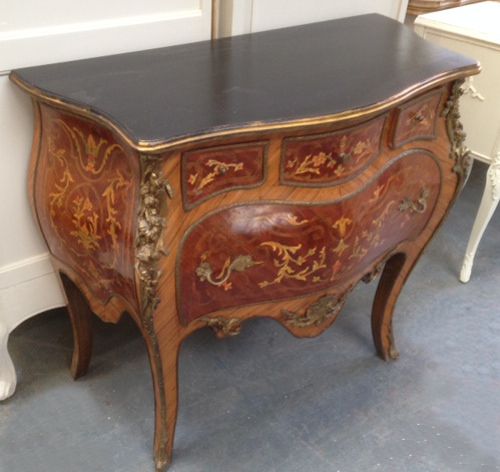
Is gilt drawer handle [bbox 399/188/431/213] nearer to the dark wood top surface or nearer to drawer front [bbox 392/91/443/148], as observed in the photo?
drawer front [bbox 392/91/443/148]

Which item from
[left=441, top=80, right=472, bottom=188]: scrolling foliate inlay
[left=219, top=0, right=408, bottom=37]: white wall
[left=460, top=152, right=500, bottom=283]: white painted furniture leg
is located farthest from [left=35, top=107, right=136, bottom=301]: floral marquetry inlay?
[left=460, top=152, right=500, bottom=283]: white painted furniture leg

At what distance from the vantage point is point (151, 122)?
35.2 inches

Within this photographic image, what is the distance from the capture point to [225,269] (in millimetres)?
1036

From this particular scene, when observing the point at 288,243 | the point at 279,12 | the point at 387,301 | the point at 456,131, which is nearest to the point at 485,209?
the point at 387,301

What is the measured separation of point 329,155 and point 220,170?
20 cm

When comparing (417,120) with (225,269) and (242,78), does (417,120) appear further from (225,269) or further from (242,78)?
(225,269)

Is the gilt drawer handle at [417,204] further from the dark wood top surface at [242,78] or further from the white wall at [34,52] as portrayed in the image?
the white wall at [34,52]

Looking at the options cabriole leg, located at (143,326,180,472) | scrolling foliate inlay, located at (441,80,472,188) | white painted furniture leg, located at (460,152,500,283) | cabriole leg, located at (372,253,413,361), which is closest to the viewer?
cabriole leg, located at (143,326,180,472)

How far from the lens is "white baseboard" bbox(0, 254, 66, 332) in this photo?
1.27 metres

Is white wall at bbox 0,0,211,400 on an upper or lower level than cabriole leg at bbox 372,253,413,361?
upper

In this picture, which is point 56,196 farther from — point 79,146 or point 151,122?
point 151,122

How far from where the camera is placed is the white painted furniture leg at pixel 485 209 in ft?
5.60

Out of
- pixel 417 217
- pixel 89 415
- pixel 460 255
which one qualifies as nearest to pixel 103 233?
pixel 89 415

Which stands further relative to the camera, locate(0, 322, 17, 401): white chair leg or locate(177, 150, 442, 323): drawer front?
locate(0, 322, 17, 401): white chair leg
